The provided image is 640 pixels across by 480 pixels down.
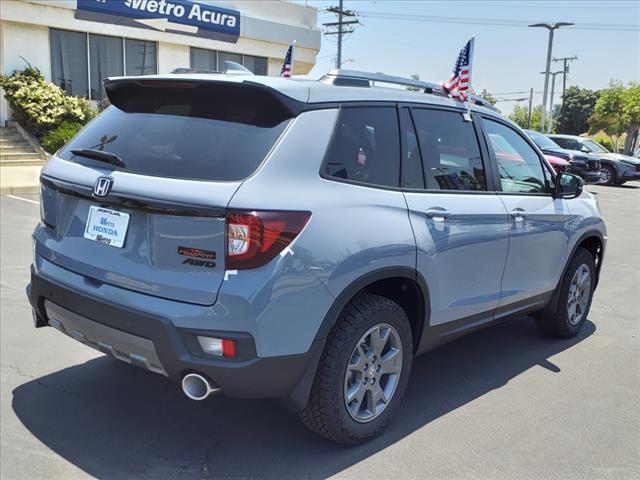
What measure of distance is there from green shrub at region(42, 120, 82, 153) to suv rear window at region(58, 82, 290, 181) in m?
14.9

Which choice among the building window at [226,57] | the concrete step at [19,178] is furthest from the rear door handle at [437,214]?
the building window at [226,57]

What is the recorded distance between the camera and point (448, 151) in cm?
377

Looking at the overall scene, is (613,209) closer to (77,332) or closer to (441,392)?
(441,392)

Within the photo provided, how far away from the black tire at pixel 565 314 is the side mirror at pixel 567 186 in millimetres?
514

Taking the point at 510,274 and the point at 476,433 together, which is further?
the point at 510,274

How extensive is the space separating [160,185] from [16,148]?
54.2 ft

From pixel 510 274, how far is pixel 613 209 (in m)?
11.7

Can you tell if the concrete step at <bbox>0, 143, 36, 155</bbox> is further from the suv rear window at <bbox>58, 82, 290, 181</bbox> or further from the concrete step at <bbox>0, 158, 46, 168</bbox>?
the suv rear window at <bbox>58, 82, 290, 181</bbox>

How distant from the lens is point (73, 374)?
3.92m

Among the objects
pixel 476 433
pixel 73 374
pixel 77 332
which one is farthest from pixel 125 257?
pixel 476 433

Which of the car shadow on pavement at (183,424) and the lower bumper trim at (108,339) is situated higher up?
the lower bumper trim at (108,339)

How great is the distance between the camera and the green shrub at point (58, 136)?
17031 mm

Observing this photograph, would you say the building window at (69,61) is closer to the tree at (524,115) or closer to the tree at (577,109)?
the tree at (577,109)

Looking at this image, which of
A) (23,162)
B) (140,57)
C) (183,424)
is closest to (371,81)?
(183,424)
